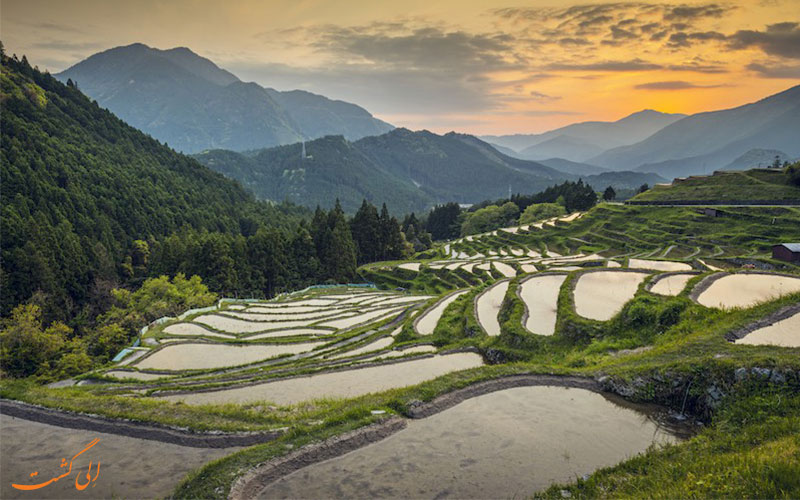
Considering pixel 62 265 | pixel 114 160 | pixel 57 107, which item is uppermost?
pixel 57 107

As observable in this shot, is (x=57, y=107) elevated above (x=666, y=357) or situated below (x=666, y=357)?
above

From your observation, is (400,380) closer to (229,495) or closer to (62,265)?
(229,495)

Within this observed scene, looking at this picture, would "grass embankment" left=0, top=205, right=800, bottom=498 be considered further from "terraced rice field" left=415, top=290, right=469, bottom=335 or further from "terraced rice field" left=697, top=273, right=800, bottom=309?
"terraced rice field" left=415, top=290, right=469, bottom=335

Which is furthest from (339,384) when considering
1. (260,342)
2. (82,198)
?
(82,198)

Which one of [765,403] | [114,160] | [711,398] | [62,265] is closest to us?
[765,403]

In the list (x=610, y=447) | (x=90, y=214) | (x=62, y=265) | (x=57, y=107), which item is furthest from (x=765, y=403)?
(x=57, y=107)

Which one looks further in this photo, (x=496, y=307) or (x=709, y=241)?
(x=709, y=241)

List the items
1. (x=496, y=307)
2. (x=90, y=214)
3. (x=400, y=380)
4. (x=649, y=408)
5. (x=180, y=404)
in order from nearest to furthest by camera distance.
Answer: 1. (x=649, y=408)
2. (x=180, y=404)
3. (x=400, y=380)
4. (x=496, y=307)
5. (x=90, y=214)
